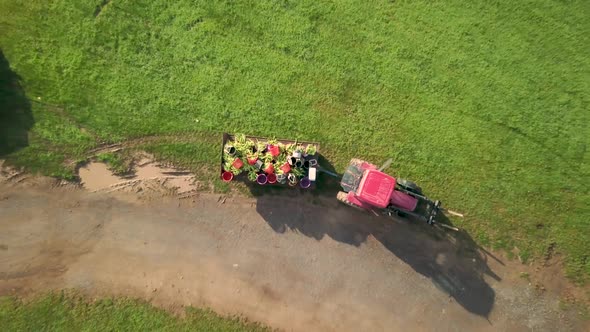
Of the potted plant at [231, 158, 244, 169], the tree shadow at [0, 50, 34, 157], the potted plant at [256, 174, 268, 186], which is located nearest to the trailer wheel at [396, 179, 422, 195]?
the potted plant at [256, 174, 268, 186]

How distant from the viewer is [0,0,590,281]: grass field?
1203 cm

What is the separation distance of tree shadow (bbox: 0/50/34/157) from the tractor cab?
9.72 meters

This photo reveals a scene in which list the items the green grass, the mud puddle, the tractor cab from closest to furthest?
1. the tractor cab
2. the green grass
3. the mud puddle

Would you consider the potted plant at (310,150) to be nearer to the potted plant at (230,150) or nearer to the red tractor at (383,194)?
the red tractor at (383,194)

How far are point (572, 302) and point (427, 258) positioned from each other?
4.65 metres

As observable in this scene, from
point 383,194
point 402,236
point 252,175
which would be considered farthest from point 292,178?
point 402,236

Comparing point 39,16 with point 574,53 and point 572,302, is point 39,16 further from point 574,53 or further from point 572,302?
point 572,302

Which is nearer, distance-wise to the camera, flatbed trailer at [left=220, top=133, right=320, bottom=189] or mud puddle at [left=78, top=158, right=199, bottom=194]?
flatbed trailer at [left=220, top=133, right=320, bottom=189]

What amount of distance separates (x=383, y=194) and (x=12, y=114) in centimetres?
1129

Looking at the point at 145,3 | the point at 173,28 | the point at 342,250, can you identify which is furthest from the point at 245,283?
the point at 145,3

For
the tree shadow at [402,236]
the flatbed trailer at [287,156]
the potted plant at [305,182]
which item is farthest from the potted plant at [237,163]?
the potted plant at [305,182]

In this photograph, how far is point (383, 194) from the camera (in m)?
10.7

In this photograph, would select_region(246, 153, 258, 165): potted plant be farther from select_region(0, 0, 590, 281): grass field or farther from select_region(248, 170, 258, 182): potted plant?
select_region(0, 0, 590, 281): grass field

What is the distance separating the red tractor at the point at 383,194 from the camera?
10.7m
